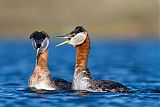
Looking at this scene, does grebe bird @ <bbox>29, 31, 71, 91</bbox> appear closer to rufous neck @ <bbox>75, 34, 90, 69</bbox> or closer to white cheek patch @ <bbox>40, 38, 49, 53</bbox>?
white cheek patch @ <bbox>40, 38, 49, 53</bbox>

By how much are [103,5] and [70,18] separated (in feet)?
28.4

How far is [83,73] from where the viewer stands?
2155 cm

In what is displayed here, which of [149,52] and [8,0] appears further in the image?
[8,0]

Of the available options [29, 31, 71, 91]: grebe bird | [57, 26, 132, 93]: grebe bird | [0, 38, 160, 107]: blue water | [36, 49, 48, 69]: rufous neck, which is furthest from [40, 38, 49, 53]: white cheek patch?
[0, 38, 160, 107]: blue water

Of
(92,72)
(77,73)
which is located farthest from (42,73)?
(92,72)

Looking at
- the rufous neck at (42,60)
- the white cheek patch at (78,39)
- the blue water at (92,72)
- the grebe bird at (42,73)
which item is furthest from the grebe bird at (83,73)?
the rufous neck at (42,60)

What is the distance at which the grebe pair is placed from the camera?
21453mm

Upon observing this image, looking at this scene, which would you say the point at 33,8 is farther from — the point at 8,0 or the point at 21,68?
the point at 21,68

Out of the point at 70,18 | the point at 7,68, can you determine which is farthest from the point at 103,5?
the point at 7,68

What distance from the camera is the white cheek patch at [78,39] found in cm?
2162

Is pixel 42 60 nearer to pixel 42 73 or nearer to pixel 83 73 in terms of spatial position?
pixel 42 73

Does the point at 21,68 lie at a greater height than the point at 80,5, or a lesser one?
lesser

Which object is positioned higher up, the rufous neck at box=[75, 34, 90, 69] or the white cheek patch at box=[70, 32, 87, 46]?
the white cheek patch at box=[70, 32, 87, 46]

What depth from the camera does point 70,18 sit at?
3191 inches
